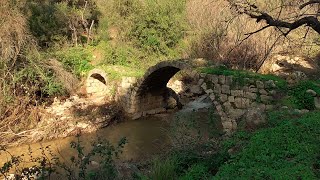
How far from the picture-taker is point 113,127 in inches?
543

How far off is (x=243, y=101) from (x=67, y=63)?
10.4 m

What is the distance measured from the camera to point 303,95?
29.4 ft

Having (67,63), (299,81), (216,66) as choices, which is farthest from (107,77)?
(299,81)

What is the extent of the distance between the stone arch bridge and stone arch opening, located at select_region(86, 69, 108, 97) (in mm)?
1905

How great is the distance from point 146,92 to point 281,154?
934 cm

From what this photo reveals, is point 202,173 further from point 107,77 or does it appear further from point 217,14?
point 217,14

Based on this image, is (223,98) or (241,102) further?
(223,98)

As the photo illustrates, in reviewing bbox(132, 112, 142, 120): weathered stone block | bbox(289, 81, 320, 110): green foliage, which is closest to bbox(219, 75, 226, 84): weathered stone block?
bbox(289, 81, 320, 110): green foliage

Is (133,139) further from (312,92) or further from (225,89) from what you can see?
(312,92)

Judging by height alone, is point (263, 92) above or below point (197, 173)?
above

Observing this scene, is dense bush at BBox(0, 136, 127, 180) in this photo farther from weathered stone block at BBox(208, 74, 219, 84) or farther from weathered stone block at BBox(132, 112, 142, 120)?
weathered stone block at BBox(132, 112, 142, 120)

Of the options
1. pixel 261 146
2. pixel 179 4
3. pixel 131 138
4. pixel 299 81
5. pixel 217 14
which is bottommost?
pixel 131 138

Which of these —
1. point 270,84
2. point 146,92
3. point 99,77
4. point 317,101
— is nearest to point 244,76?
point 270,84

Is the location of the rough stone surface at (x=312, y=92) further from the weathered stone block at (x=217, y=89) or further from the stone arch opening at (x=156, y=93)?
the stone arch opening at (x=156, y=93)
